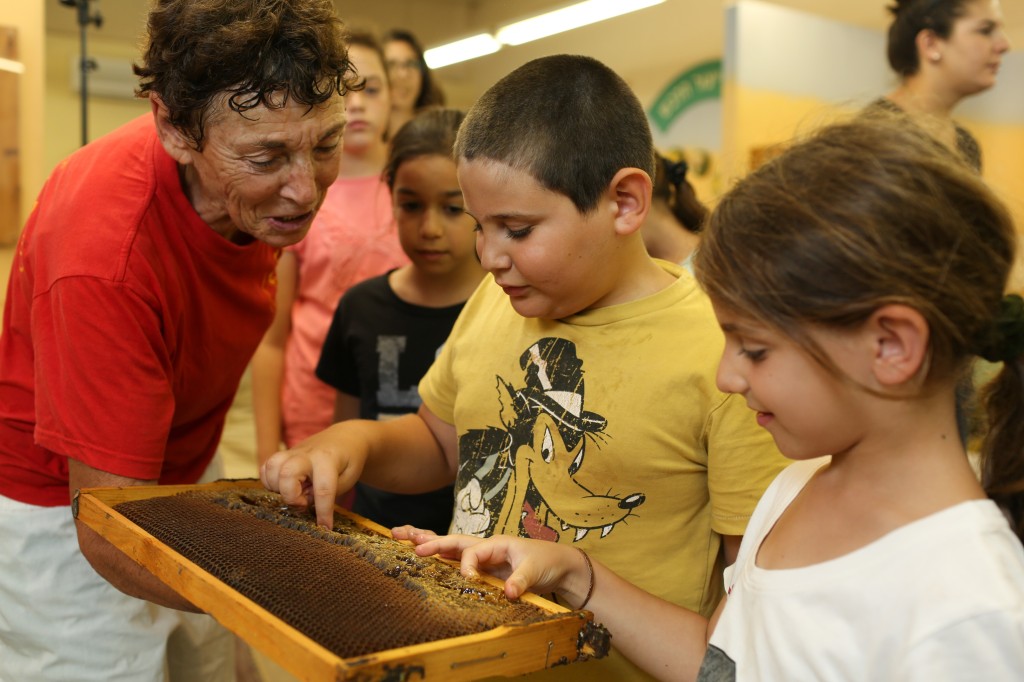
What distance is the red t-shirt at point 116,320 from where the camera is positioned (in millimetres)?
1682

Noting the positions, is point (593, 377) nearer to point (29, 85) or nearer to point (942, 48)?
point (942, 48)

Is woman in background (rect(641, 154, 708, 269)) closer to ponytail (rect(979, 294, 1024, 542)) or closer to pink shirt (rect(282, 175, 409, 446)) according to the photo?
pink shirt (rect(282, 175, 409, 446))

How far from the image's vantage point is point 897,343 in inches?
44.1

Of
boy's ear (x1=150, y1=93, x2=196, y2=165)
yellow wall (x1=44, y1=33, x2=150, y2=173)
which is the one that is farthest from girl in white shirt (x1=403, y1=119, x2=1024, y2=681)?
yellow wall (x1=44, y1=33, x2=150, y2=173)

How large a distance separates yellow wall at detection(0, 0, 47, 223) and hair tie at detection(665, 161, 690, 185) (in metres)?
3.18

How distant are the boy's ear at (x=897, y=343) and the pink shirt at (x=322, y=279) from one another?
7.31 ft

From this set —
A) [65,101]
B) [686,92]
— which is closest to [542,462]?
[686,92]

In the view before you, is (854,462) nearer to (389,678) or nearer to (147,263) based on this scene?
(389,678)

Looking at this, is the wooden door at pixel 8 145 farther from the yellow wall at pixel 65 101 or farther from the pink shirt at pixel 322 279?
the yellow wall at pixel 65 101

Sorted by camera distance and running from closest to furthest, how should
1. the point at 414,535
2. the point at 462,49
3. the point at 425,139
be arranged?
1. the point at 414,535
2. the point at 425,139
3. the point at 462,49

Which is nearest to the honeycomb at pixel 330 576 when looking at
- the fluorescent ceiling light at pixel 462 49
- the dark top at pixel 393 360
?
the dark top at pixel 393 360

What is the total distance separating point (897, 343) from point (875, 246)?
0.38ft

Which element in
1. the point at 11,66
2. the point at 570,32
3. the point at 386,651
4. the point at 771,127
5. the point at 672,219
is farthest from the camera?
the point at 570,32

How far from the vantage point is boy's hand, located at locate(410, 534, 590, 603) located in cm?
136
